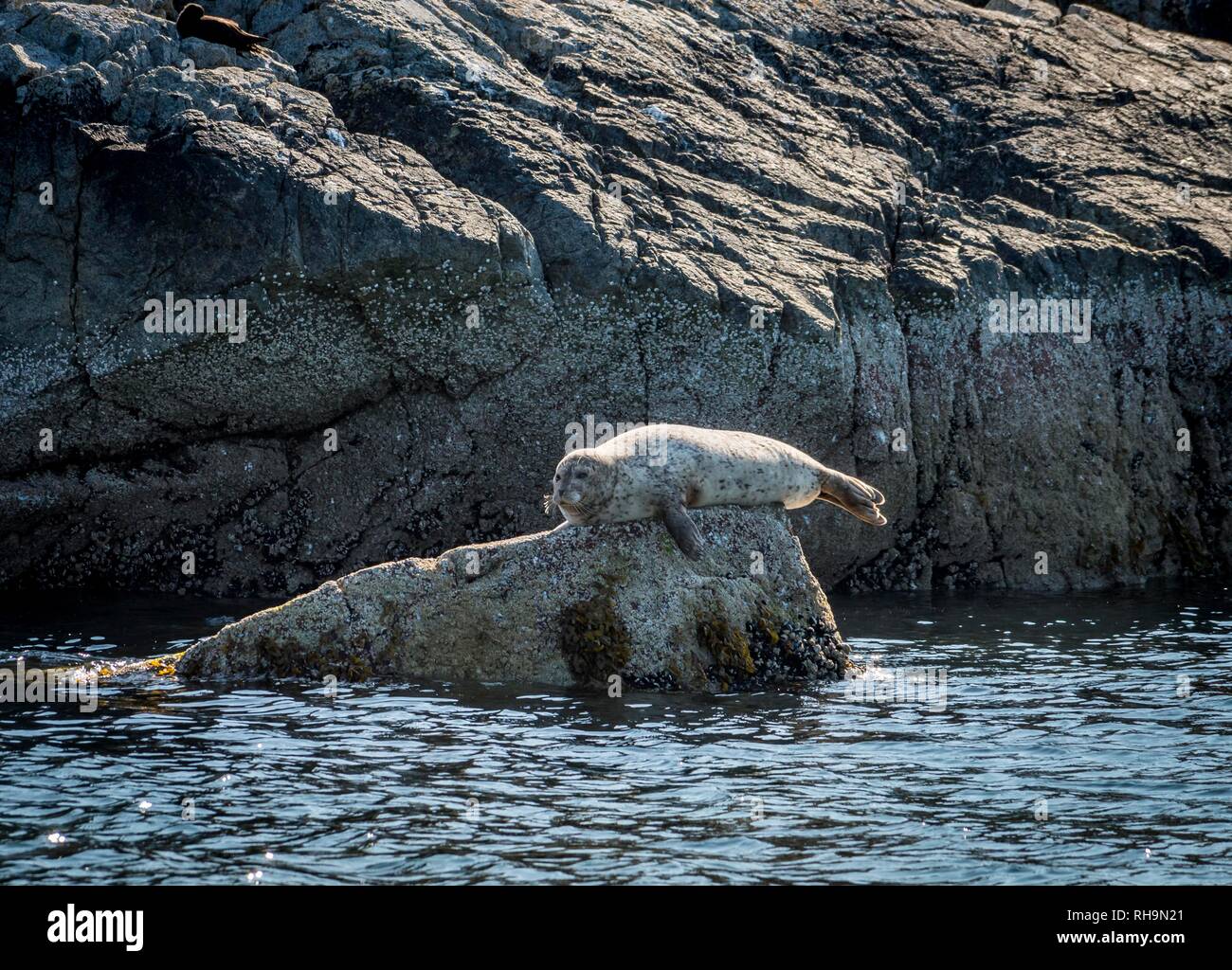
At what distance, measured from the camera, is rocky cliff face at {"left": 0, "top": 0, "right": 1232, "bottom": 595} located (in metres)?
13.1

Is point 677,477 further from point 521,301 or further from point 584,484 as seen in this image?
point 521,301

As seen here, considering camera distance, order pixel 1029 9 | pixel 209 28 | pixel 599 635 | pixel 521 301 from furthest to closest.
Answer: pixel 1029 9, pixel 209 28, pixel 521 301, pixel 599 635

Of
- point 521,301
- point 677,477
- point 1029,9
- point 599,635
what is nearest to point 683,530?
point 677,477

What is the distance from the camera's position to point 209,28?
1424 cm

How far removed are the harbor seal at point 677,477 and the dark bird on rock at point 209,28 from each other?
21.6 ft

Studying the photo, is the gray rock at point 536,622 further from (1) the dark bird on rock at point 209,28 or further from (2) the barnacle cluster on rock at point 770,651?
(1) the dark bird on rock at point 209,28

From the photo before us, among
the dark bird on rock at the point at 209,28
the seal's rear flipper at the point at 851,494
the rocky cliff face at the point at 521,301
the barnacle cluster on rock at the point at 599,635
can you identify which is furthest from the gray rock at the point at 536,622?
the dark bird on rock at the point at 209,28

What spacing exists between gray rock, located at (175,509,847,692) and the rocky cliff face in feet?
13.0

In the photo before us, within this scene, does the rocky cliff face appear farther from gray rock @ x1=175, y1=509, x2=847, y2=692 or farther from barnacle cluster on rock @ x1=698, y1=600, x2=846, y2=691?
barnacle cluster on rock @ x1=698, y1=600, x2=846, y2=691

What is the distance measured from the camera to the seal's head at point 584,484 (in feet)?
31.8

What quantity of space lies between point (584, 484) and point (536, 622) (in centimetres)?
94

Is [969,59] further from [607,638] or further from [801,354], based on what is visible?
[607,638]

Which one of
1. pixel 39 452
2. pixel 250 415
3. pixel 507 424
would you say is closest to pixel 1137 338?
pixel 507 424

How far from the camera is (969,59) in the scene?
63.0 feet
